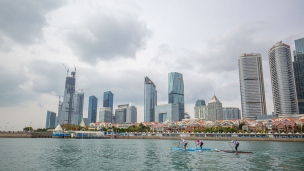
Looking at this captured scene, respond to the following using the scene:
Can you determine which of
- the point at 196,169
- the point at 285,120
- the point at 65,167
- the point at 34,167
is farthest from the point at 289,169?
the point at 285,120

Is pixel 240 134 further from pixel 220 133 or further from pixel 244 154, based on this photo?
pixel 244 154

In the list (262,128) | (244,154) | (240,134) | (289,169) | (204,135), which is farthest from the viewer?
(262,128)

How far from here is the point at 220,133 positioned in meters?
177

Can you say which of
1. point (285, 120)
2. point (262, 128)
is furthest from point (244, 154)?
point (262, 128)

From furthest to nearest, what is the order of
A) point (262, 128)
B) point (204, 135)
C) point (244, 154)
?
point (262, 128) < point (204, 135) < point (244, 154)

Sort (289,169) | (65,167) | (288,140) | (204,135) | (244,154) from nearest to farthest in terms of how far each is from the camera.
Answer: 1. (289,169)
2. (65,167)
3. (244,154)
4. (288,140)
5. (204,135)

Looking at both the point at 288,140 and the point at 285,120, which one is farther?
the point at 285,120

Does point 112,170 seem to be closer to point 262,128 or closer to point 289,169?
point 289,169

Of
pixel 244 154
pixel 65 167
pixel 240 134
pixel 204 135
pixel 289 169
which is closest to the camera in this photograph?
pixel 289 169

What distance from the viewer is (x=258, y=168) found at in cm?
3781

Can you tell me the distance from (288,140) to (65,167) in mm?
129763

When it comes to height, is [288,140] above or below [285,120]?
below

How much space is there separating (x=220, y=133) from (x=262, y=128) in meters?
44.0

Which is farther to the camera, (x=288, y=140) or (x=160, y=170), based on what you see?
(x=288, y=140)
